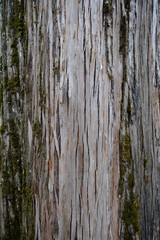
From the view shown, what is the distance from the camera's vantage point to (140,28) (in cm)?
142

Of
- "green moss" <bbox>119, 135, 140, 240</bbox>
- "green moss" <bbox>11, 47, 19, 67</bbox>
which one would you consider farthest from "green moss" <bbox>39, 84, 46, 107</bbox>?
"green moss" <bbox>119, 135, 140, 240</bbox>

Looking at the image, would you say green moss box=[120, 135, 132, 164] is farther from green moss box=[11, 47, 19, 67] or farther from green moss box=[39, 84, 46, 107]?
green moss box=[11, 47, 19, 67]

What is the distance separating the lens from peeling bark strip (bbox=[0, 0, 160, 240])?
131 centimetres

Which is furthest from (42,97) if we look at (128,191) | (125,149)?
(128,191)

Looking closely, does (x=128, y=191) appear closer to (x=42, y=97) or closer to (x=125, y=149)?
(x=125, y=149)

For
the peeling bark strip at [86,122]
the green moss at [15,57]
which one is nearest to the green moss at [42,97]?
the peeling bark strip at [86,122]

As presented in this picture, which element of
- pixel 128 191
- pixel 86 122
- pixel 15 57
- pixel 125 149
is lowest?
pixel 128 191

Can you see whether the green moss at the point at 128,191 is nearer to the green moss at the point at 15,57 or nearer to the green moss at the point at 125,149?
the green moss at the point at 125,149

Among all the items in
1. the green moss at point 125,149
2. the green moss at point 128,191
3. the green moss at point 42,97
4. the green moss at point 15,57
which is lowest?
the green moss at point 128,191

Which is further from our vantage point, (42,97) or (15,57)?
(15,57)

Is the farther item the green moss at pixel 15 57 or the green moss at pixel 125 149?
the green moss at pixel 15 57

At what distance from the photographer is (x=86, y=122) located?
52.3 inches

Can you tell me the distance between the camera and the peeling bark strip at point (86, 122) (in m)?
1.31

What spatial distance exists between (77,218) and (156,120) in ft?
2.30
